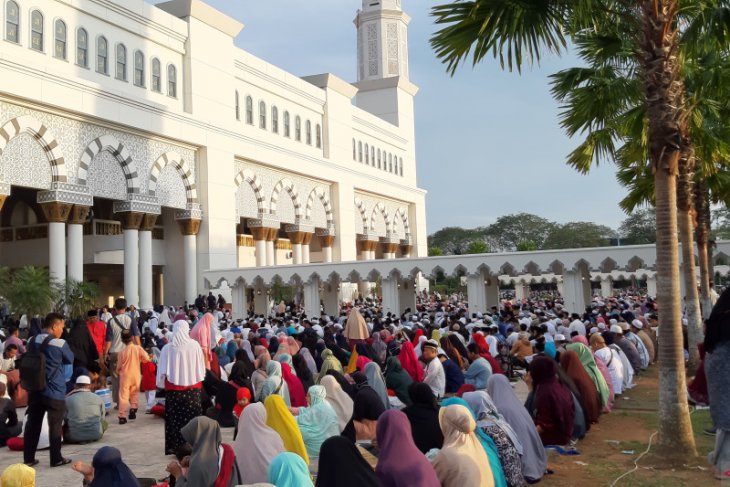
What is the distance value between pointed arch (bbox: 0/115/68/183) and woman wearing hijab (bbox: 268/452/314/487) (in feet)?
53.0

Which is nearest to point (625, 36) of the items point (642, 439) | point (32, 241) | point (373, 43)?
point (642, 439)

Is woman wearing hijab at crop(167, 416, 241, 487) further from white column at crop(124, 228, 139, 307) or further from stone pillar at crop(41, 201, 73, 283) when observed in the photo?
white column at crop(124, 228, 139, 307)

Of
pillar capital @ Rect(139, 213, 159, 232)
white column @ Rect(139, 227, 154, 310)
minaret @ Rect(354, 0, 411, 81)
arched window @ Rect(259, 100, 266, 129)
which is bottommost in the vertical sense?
white column @ Rect(139, 227, 154, 310)

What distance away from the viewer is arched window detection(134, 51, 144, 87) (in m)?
21.1

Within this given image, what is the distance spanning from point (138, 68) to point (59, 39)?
2.96m

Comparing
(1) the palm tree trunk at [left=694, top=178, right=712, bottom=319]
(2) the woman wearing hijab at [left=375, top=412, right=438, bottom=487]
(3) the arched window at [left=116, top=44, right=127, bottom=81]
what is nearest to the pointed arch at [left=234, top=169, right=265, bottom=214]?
(3) the arched window at [left=116, top=44, right=127, bottom=81]

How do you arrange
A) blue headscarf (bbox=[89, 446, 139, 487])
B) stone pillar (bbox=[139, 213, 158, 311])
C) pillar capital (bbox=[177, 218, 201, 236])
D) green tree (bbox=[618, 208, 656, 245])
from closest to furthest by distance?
blue headscarf (bbox=[89, 446, 139, 487])
stone pillar (bbox=[139, 213, 158, 311])
pillar capital (bbox=[177, 218, 201, 236])
green tree (bbox=[618, 208, 656, 245])

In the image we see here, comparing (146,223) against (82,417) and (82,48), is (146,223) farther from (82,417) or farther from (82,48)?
(82,417)

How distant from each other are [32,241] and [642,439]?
861 inches

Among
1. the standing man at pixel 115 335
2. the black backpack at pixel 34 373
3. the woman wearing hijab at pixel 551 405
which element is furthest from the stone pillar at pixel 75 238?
the woman wearing hijab at pixel 551 405

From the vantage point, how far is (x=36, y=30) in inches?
704

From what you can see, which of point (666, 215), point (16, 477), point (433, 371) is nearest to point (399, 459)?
point (16, 477)

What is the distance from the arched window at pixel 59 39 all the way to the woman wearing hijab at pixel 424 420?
55.7 feet

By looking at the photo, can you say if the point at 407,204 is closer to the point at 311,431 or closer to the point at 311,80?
the point at 311,80
